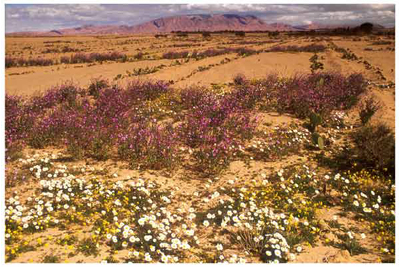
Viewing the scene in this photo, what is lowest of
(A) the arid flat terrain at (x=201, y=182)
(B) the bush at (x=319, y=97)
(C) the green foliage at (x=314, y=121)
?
(A) the arid flat terrain at (x=201, y=182)

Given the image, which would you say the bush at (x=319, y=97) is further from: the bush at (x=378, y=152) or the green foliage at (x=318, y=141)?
the bush at (x=378, y=152)

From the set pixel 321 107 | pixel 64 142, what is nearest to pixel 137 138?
pixel 64 142

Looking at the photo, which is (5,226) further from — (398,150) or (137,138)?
(398,150)

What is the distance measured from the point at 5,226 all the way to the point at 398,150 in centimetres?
617

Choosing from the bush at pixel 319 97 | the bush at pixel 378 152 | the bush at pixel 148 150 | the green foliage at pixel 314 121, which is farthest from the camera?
the bush at pixel 319 97

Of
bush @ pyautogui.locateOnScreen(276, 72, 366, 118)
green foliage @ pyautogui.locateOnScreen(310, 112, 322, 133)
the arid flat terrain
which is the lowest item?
the arid flat terrain

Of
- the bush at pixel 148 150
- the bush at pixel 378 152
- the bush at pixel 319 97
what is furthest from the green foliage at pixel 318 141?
the bush at pixel 148 150

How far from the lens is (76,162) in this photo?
631cm

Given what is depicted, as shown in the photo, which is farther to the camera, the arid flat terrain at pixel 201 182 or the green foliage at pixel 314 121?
the green foliage at pixel 314 121

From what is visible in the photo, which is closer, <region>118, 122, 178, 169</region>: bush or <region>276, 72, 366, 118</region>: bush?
<region>118, 122, 178, 169</region>: bush

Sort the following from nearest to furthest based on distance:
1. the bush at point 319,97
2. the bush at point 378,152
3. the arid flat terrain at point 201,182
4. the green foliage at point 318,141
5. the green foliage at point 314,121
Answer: the arid flat terrain at point 201,182
the bush at point 378,152
the green foliage at point 318,141
the green foliage at point 314,121
the bush at point 319,97

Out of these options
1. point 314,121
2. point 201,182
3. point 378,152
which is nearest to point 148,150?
point 201,182

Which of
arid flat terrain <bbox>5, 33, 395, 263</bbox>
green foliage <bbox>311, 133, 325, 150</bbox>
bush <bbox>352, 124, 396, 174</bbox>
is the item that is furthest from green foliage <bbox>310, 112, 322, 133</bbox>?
bush <bbox>352, 124, 396, 174</bbox>

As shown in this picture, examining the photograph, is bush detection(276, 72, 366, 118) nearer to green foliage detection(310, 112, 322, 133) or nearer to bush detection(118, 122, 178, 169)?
green foliage detection(310, 112, 322, 133)
